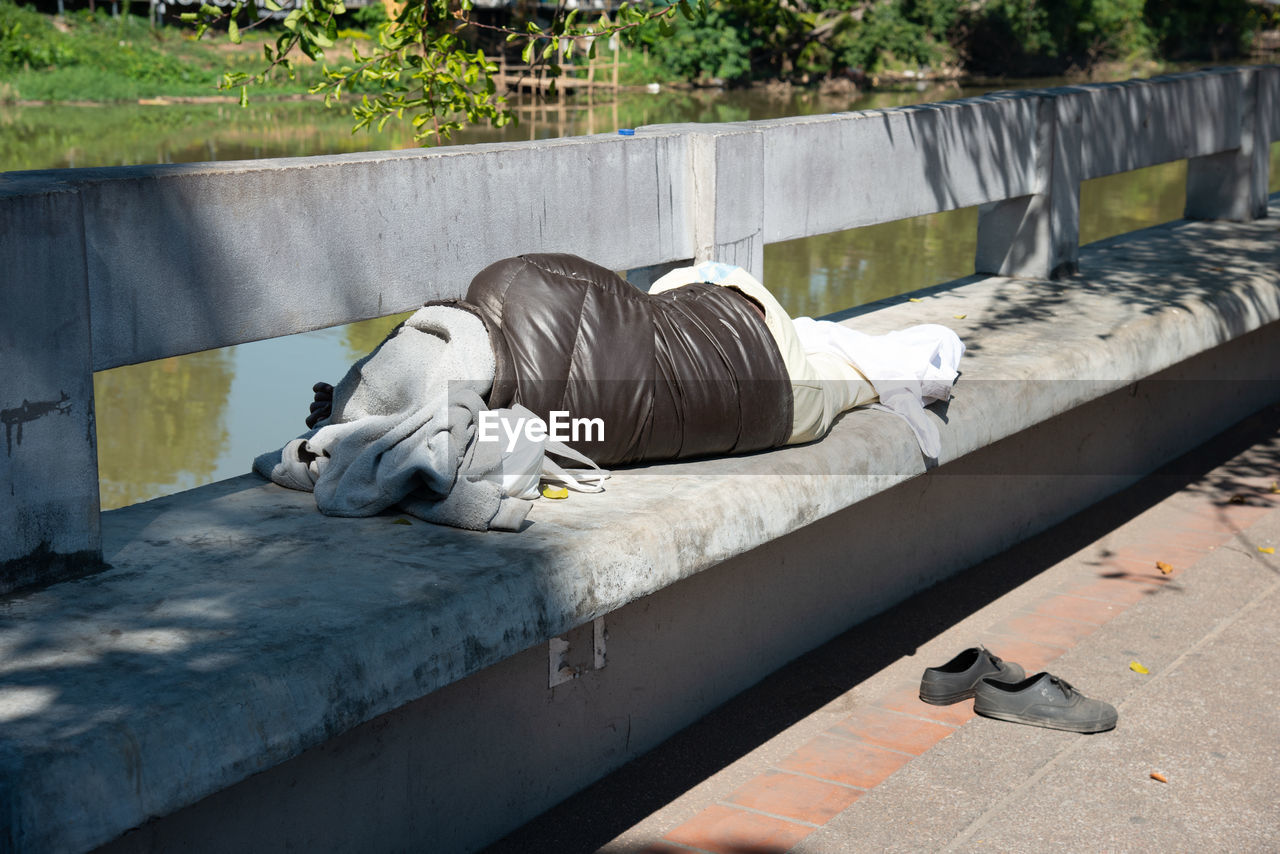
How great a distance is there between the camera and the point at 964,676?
4.25 meters

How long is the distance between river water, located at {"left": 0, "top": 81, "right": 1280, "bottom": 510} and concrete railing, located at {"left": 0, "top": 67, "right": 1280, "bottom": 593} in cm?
343

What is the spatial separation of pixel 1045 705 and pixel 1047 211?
125 inches

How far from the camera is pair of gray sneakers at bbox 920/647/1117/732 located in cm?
399

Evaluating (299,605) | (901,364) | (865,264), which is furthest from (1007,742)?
(865,264)

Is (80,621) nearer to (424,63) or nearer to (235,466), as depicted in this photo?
(424,63)

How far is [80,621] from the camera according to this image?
2.76 meters

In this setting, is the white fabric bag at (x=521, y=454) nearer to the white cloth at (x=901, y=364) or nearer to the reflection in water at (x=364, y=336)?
the white cloth at (x=901, y=364)

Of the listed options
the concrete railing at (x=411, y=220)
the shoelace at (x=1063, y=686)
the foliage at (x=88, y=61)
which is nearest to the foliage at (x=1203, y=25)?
the foliage at (x=88, y=61)

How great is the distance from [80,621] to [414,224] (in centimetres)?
165

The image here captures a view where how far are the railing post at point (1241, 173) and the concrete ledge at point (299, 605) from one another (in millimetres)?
4111

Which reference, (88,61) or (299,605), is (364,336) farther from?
(88,61)

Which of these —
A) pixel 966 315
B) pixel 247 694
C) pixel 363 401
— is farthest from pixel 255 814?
pixel 966 315

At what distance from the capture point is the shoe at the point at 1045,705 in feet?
13.0

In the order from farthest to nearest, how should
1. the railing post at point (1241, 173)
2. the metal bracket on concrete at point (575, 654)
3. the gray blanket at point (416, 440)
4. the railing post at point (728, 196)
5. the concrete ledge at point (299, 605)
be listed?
the railing post at point (1241, 173), the railing post at point (728, 196), the metal bracket on concrete at point (575, 654), the gray blanket at point (416, 440), the concrete ledge at point (299, 605)
